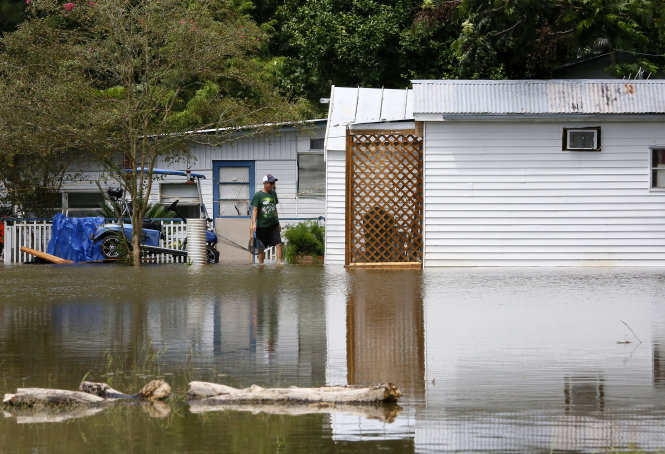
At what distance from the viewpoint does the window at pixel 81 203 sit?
27.7m

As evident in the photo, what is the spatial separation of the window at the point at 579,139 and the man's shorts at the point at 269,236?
541 centimetres

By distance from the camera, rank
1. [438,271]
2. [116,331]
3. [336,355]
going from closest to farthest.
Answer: [336,355] → [116,331] → [438,271]

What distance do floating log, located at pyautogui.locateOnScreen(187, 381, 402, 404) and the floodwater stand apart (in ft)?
0.35

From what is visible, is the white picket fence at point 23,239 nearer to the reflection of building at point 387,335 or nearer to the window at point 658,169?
the reflection of building at point 387,335

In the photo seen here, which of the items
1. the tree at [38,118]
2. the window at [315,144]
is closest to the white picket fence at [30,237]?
the tree at [38,118]

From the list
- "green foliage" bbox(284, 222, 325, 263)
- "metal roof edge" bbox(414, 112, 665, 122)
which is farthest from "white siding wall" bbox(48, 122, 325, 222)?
"metal roof edge" bbox(414, 112, 665, 122)

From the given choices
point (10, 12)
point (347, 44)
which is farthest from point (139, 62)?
point (10, 12)

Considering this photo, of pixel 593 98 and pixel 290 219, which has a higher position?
pixel 593 98

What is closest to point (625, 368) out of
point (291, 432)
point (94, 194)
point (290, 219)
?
point (291, 432)

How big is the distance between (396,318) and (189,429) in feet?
17.8

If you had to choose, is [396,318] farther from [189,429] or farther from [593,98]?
[593,98]

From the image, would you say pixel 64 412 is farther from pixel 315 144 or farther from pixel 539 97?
pixel 315 144

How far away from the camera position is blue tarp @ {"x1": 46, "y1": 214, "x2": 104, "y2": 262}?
2348cm

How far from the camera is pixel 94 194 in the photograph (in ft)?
92.0
